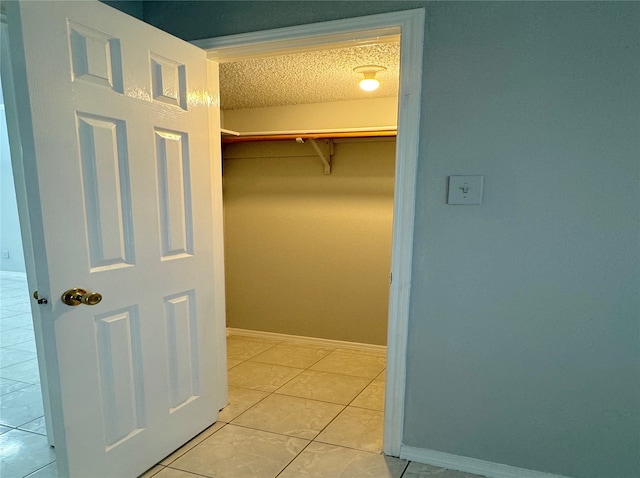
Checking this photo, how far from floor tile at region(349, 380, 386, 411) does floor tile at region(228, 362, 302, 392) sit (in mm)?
514

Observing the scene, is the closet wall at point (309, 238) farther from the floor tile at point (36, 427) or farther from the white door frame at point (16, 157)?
the white door frame at point (16, 157)

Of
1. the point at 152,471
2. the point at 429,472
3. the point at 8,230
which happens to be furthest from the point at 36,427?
the point at 8,230

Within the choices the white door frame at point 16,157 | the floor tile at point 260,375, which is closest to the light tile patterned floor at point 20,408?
the white door frame at point 16,157

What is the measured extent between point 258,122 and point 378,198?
121 cm

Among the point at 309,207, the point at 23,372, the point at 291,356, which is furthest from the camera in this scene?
the point at 309,207

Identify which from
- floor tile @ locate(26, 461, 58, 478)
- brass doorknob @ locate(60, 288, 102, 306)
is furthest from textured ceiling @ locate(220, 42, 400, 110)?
floor tile @ locate(26, 461, 58, 478)

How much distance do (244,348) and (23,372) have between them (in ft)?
4.84

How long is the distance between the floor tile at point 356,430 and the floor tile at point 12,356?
229 cm

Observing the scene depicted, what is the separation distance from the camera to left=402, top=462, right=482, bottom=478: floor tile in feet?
5.12

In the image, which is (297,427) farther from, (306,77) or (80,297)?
(306,77)

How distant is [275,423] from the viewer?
1.95 m

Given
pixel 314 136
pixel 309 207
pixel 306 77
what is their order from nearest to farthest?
pixel 306 77
pixel 314 136
pixel 309 207

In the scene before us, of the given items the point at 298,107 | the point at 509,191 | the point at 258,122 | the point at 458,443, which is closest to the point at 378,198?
the point at 298,107

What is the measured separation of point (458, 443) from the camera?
5.24ft
